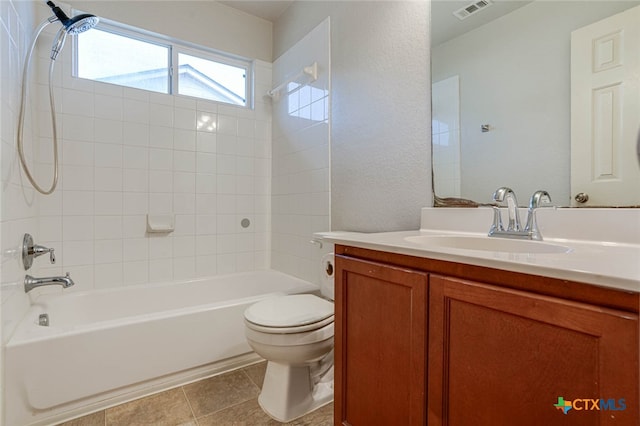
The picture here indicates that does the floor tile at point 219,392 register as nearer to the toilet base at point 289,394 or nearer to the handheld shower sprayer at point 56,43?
the toilet base at point 289,394

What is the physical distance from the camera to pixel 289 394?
54.4 inches

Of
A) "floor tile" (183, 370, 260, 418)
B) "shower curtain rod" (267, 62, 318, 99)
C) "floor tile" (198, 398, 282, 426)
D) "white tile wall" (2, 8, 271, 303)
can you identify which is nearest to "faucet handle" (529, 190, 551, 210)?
"floor tile" (198, 398, 282, 426)

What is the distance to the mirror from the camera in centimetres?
102

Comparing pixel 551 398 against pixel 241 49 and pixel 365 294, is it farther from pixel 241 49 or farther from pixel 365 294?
pixel 241 49

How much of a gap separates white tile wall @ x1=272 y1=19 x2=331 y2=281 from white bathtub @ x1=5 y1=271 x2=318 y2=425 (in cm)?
37

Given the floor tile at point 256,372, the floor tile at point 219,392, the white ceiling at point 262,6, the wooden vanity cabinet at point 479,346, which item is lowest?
the floor tile at point 256,372

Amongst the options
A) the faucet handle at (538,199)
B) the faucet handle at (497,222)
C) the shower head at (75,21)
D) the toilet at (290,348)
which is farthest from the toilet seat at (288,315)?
the shower head at (75,21)

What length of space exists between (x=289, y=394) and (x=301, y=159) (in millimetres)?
1524

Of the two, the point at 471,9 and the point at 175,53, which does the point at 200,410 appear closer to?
the point at 471,9

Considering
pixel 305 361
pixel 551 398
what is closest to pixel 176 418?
pixel 305 361

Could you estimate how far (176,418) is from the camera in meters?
1.35

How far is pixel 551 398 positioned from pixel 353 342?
560 millimetres

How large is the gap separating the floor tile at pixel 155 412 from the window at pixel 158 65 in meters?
1.96

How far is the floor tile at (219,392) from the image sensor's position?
1438 millimetres
